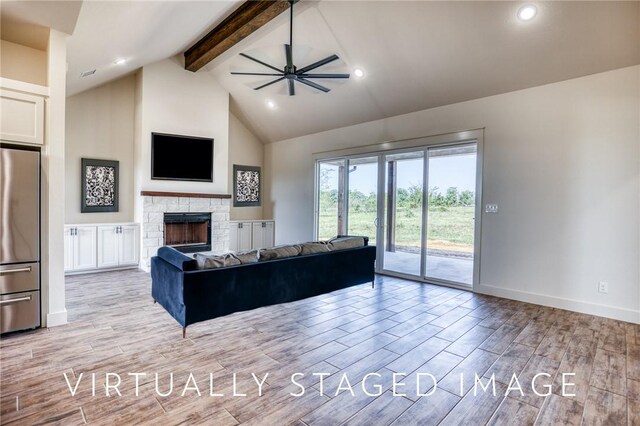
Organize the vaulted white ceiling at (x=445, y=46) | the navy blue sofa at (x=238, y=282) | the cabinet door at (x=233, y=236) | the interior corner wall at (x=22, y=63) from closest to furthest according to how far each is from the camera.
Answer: the navy blue sofa at (x=238, y=282) < the interior corner wall at (x=22, y=63) < the vaulted white ceiling at (x=445, y=46) < the cabinet door at (x=233, y=236)

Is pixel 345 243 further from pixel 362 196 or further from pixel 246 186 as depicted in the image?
pixel 246 186

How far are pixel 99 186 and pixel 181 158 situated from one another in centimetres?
156

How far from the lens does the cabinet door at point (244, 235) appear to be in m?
7.80

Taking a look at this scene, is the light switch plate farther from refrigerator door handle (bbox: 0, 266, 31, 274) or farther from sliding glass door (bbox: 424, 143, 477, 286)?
refrigerator door handle (bbox: 0, 266, 31, 274)

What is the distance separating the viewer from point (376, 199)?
6.23 metres

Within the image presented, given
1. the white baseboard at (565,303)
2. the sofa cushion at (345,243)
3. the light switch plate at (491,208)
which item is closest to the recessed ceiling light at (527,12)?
the light switch plate at (491,208)

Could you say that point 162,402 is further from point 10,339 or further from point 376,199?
point 376,199

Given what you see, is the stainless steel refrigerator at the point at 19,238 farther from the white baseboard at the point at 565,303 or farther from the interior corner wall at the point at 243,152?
the white baseboard at the point at 565,303

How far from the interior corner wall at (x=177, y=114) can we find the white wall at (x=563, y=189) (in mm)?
4440

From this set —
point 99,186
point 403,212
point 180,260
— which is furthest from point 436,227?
point 99,186

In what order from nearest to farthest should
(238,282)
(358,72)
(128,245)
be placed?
(238,282)
(358,72)
(128,245)

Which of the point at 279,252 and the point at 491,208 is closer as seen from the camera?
the point at 279,252

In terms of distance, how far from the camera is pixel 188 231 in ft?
22.1

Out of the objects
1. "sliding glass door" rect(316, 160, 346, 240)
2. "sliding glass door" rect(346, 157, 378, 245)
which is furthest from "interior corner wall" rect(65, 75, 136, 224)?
"sliding glass door" rect(346, 157, 378, 245)
